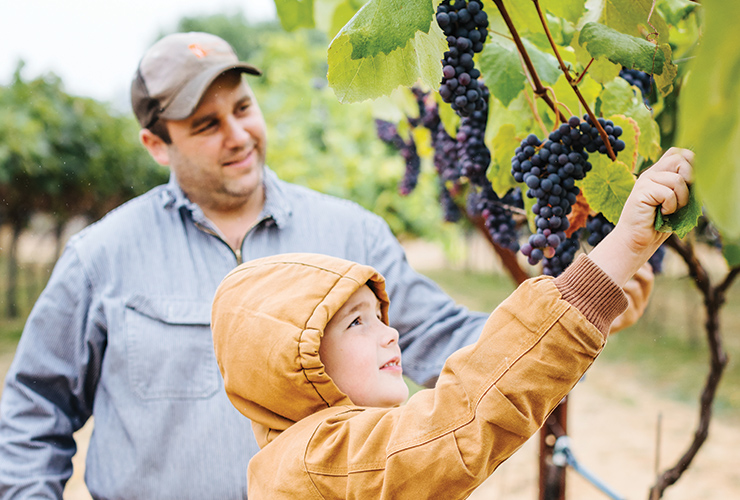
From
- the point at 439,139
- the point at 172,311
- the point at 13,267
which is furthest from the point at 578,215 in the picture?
the point at 13,267

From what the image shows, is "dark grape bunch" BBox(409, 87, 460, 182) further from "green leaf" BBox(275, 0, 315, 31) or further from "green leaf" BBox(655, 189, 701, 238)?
"green leaf" BBox(655, 189, 701, 238)

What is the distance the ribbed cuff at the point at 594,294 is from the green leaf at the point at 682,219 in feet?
0.33

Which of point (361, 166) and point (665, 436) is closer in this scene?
point (361, 166)

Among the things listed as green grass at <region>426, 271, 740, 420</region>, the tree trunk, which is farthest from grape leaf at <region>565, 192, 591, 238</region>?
the tree trunk

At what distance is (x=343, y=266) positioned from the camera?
114cm

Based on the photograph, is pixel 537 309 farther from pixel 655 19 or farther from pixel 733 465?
pixel 733 465

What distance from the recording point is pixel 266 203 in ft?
6.45

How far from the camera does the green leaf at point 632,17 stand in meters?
0.91

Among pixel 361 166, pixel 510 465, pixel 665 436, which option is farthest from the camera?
pixel 665 436

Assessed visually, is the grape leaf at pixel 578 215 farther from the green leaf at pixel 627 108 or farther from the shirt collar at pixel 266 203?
the shirt collar at pixel 266 203

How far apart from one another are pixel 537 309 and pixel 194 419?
1.23 meters

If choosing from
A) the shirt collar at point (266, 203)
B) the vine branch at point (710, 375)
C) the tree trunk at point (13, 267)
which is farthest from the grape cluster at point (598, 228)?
the tree trunk at point (13, 267)

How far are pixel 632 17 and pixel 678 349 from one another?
39.0 feet

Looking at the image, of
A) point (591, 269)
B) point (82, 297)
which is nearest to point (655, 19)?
point (591, 269)
